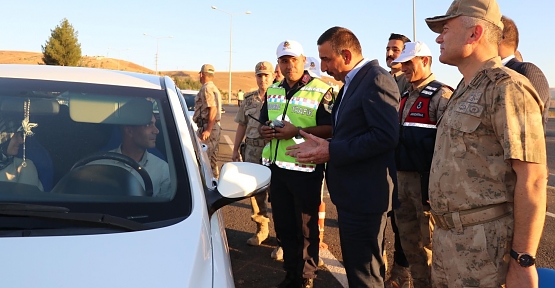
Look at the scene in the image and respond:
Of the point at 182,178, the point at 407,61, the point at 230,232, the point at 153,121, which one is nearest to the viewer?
the point at 182,178

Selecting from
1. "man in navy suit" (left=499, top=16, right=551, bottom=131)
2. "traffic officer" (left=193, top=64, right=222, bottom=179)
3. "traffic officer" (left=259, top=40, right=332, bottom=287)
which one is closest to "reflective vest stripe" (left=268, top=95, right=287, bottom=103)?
"traffic officer" (left=259, top=40, right=332, bottom=287)

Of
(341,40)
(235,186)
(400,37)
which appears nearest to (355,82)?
(341,40)

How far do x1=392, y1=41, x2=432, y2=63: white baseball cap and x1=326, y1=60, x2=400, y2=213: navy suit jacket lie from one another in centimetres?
91

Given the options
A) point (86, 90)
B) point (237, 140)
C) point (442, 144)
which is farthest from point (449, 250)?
point (237, 140)

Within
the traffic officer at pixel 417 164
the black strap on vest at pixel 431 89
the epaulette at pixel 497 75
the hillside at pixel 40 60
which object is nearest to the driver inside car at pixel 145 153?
the epaulette at pixel 497 75

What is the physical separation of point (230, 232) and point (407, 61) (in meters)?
2.90

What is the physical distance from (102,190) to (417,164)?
7.47ft

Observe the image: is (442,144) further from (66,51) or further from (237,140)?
(66,51)

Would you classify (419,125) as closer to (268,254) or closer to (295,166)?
(295,166)

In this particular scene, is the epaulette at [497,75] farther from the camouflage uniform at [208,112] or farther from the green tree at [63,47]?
the green tree at [63,47]

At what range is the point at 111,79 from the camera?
2697 millimetres

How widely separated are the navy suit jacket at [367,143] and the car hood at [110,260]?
49.7 inches

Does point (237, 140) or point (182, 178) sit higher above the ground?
point (182, 178)

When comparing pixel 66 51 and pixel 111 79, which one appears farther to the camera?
pixel 66 51
